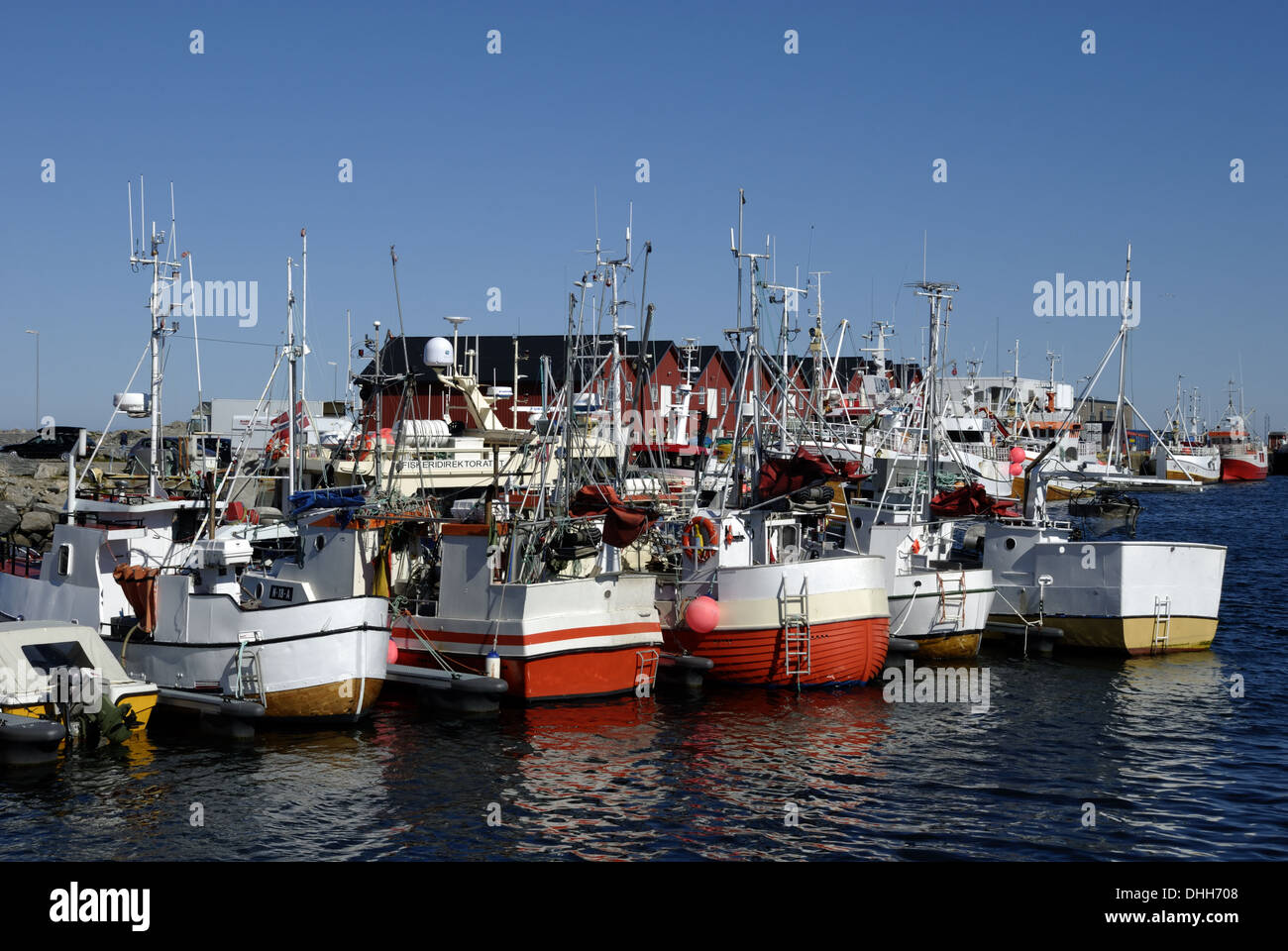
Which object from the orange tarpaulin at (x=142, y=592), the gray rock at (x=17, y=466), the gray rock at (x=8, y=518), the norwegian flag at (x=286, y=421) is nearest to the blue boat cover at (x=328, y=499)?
the orange tarpaulin at (x=142, y=592)

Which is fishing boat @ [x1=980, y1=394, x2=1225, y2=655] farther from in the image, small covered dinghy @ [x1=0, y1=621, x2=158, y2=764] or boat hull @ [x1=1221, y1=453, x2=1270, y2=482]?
boat hull @ [x1=1221, y1=453, x2=1270, y2=482]

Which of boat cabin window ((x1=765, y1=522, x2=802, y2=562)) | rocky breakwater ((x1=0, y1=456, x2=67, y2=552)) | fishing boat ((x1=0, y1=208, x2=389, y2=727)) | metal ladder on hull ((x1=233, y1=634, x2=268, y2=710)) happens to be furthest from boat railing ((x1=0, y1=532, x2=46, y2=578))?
Answer: boat cabin window ((x1=765, y1=522, x2=802, y2=562))

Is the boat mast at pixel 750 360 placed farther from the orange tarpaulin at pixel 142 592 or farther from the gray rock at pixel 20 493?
the gray rock at pixel 20 493

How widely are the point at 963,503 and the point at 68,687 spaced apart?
23035 millimetres

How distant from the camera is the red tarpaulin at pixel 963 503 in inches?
1351

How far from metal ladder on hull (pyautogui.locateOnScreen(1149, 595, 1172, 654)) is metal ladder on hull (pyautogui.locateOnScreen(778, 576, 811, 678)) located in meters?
11.1

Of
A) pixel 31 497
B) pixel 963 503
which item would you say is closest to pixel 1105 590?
pixel 963 503

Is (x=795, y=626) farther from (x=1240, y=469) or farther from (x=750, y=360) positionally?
(x=1240, y=469)

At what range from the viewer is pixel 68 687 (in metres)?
21.7

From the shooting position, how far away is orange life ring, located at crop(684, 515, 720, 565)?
29.0 m
